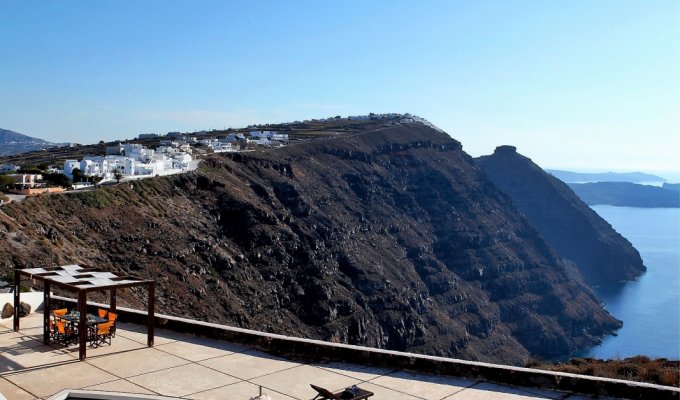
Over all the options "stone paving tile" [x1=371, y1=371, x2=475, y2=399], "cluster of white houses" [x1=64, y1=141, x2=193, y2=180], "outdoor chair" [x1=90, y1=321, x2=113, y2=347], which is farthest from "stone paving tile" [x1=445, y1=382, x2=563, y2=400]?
"cluster of white houses" [x1=64, y1=141, x2=193, y2=180]

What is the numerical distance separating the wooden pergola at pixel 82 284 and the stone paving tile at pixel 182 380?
1.39 m

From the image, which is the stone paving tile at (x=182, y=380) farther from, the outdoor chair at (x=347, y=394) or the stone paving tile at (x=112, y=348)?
the outdoor chair at (x=347, y=394)

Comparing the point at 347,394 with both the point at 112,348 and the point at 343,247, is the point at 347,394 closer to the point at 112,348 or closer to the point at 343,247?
the point at 112,348

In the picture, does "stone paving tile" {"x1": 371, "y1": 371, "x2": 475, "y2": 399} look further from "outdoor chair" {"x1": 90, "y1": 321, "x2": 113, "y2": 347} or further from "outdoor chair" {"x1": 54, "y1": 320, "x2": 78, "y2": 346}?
"outdoor chair" {"x1": 54, "y1": 320, "x2": 78, "y2": 346}

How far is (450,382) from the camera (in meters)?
9.88

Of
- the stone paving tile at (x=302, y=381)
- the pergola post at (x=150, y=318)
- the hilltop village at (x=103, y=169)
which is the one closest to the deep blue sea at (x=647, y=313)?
the hilltop village at (x=103, y=169)

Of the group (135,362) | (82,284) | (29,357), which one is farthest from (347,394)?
(29,357)

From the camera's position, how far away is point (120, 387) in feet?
29.8

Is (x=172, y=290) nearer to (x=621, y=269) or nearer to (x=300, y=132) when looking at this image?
(x=300, y=132)

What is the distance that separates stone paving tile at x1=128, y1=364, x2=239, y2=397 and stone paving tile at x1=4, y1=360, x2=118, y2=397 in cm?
58

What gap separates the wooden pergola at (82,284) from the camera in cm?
1035

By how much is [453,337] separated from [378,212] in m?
22.6

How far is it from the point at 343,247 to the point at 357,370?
211ft

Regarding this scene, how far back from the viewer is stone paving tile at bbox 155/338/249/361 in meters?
11.0
